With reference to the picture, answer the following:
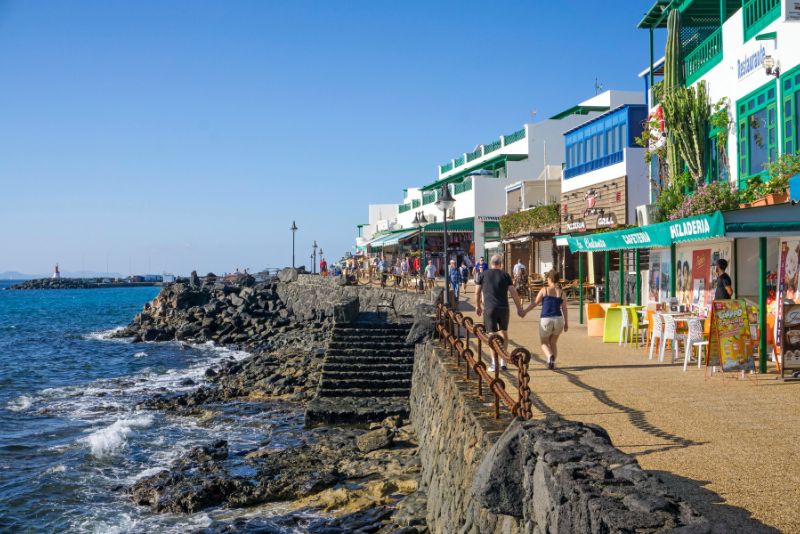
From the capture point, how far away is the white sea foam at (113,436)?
50.9 ft

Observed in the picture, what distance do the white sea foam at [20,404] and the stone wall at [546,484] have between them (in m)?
17.2

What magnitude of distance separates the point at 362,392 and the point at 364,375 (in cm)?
56

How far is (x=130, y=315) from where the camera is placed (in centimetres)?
6950

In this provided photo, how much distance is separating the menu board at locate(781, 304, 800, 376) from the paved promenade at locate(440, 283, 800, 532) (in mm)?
318

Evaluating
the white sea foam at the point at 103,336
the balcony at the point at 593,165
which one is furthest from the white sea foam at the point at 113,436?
the white sea foam at the point at 103,336

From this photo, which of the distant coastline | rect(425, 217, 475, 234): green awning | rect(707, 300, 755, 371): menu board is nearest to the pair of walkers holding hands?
rect(707, 300, 755, 371): menu board

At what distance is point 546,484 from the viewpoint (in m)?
4.52

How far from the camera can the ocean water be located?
460 inches

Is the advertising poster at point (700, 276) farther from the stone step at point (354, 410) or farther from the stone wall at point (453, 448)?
the stone step at point (354, 410)

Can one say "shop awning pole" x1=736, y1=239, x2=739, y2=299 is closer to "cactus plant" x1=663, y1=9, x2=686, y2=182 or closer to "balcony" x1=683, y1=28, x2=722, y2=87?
"balcony" x1=683, y1=28, x2=722, y2=87

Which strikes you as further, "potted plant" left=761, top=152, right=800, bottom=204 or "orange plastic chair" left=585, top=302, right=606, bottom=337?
"orange plastic chair" left=585, top=302, right=606, bottom=337

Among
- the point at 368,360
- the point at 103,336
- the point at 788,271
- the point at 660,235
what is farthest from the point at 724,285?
the point at 103,336

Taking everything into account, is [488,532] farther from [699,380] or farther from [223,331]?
[223,331]

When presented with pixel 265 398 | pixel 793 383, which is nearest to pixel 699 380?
pixel 793 383
